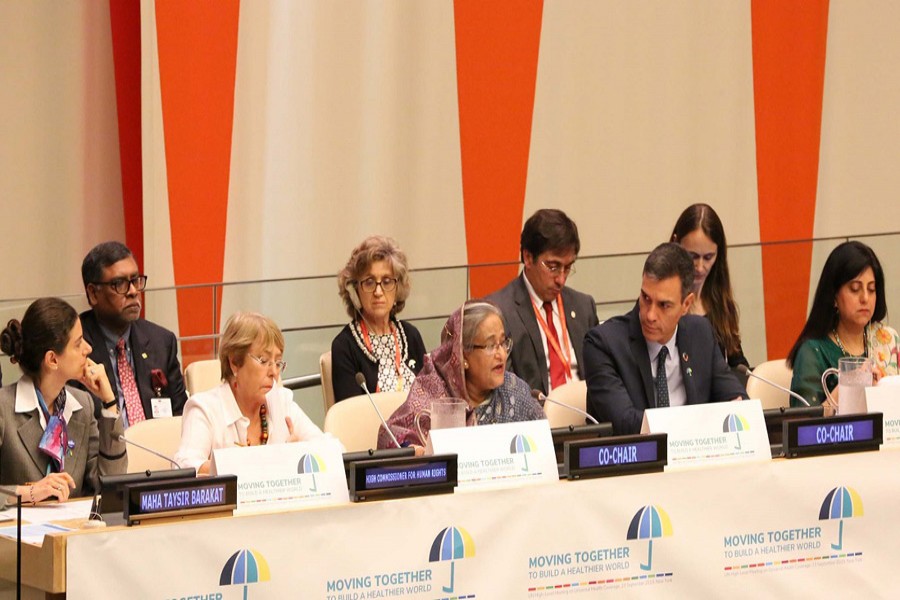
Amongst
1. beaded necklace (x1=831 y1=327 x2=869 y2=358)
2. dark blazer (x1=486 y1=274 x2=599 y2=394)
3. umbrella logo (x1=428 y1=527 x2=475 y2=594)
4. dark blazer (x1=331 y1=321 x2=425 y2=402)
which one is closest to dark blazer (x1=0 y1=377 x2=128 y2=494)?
umbrella logo (x1=428 y1=527 x2=475 y2=594)

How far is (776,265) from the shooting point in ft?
18.6

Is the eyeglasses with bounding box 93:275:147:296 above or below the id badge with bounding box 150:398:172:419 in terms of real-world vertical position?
above

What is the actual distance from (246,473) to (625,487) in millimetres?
789

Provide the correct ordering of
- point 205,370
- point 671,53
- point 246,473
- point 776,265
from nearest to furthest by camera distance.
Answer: point 246,473, point 205,370, point 776,265, point 671,53

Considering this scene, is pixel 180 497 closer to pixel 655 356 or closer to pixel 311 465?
pixel 311 465

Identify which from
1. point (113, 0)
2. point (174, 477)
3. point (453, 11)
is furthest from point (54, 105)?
point (174, 477)

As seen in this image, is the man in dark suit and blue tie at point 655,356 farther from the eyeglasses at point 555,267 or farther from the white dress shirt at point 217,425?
the white dress shirt at point 217,425

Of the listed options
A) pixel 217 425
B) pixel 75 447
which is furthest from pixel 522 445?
pixel 75 447

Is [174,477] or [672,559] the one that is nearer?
[174,477]

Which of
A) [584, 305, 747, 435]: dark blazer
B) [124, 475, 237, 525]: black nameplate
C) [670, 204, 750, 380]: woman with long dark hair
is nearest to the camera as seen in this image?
[124, 475, 237, 525]: black nameplate

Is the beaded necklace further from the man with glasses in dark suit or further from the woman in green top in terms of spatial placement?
the man with glasses in dark suit

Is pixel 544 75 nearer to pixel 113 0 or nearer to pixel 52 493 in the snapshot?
pixel 113 0

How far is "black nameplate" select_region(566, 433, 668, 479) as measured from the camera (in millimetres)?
2652

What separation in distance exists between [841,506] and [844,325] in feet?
3.60
